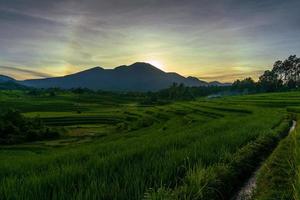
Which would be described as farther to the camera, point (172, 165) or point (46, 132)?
point (46, 132)

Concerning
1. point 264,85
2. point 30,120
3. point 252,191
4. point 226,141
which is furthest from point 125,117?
point 264,85

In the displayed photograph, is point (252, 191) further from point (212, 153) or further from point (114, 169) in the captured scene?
point (114, 169)

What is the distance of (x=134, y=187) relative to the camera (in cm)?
579

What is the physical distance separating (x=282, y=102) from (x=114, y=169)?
5177 cm

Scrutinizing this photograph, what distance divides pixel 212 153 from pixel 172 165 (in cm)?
249

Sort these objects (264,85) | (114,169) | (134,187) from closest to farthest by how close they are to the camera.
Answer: (134,187), (114,169), (264,85)

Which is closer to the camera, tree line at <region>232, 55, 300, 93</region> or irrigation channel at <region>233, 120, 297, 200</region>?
irrigation channel at <region>233, 120, 297, 200</region>

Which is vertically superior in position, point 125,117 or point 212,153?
point 212,153

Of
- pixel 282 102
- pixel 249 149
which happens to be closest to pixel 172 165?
pixel 249 149

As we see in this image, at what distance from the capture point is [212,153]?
9.69m

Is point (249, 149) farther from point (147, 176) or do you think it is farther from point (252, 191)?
point (147, 176)

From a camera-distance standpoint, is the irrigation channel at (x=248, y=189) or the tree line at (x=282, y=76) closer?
the irrigation channel at (x=248, y=189)

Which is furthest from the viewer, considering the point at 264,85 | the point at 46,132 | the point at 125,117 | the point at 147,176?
the point at 264,85

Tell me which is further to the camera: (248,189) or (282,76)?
(282,76)
